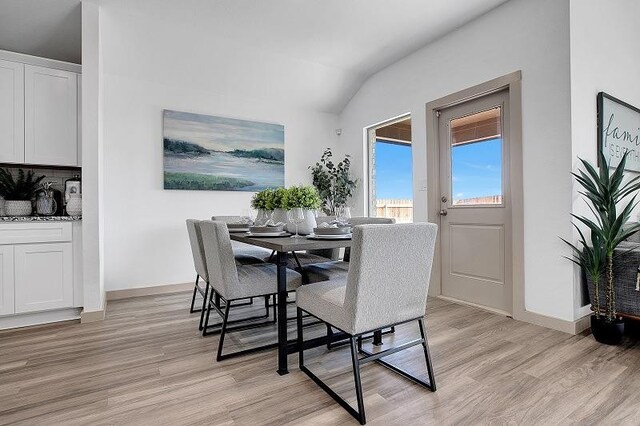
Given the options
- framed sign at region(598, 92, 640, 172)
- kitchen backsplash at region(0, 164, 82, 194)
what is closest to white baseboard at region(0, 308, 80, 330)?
kitchen backsplash at region(0, 164, 82, 194)

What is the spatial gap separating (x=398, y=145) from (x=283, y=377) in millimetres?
3766

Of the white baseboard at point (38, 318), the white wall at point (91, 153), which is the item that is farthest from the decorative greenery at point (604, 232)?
the white baseboard at point (38, 318)

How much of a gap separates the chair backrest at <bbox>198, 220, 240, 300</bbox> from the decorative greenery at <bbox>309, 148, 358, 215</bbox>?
2.67 m

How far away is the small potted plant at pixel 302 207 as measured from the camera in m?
2.16

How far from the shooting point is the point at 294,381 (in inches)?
72.5

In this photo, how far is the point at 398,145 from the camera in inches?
191

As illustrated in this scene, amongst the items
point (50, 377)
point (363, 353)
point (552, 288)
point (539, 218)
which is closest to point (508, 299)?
point (552, 288)

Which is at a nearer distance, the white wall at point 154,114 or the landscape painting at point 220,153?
the white wall at point 154,114

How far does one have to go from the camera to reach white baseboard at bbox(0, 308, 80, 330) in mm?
2695

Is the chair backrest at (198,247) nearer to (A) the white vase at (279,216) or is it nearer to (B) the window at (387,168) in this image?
(A) the white vase at (279,216)

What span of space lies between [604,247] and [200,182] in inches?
150

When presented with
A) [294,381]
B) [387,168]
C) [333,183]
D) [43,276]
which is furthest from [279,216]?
[387,168]

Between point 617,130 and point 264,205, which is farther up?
point 617,130

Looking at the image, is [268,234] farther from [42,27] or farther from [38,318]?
[42,27]
